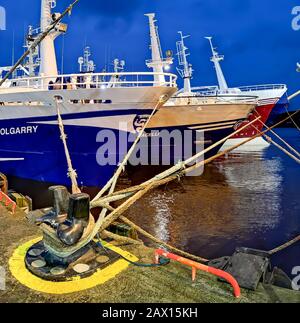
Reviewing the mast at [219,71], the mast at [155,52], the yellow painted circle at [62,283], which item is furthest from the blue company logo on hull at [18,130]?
the mast at [219,71]

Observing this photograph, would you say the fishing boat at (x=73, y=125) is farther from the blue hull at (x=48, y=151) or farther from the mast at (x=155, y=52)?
the mast at (x=155, y=52)

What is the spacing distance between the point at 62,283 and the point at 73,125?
29.0 ft

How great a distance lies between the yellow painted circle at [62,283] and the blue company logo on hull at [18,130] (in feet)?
27.5

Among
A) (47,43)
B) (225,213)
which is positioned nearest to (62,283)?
(225,213)

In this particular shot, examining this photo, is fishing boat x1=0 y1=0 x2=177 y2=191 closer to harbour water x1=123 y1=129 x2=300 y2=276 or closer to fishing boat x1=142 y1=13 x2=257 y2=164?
harbour water x1=123 y1=129 x2=300 y2=276

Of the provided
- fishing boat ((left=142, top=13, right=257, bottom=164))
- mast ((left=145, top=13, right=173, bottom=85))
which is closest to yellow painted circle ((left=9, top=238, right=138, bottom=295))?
fishing boat ((left=142, top=13, right=257, bottom=164))

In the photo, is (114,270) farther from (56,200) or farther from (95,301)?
(56,200)

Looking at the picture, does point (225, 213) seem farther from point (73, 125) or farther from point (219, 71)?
point (219, 71)

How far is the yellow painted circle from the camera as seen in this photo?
391cm

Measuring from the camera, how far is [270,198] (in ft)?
50.0

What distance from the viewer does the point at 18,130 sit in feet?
40.1

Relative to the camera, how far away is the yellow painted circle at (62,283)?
391 cm
